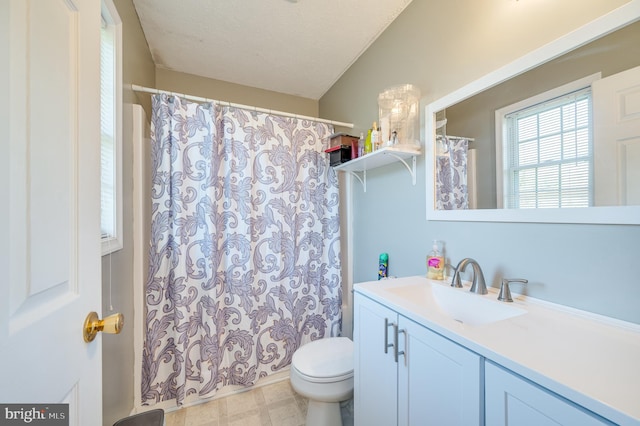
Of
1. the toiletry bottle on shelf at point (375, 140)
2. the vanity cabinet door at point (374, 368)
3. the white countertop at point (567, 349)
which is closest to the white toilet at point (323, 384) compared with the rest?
the vanity cabinet door at point (374, 368)

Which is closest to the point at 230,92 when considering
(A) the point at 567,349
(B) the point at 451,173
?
(B) the point at 451,173

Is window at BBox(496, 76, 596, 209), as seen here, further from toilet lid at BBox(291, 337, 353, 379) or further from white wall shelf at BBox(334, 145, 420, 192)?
toilet lid at BBox(291, 337, 353, 379)

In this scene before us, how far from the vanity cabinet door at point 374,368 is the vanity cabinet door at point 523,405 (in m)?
0.33

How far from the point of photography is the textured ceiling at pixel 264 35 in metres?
1.41

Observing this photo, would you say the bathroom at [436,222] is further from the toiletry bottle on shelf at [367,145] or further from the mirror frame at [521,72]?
the toiletry bottle on shelf at [367,145]

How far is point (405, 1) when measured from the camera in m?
1.38

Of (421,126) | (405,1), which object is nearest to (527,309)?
(421,126)

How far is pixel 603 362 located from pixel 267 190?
168cm

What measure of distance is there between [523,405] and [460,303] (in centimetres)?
50

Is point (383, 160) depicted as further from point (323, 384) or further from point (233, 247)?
point (323, 384)

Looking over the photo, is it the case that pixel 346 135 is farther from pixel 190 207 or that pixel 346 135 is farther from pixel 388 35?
pixel 190 207

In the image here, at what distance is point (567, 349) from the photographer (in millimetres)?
577

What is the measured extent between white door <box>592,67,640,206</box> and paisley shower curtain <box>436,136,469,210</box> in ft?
1.36

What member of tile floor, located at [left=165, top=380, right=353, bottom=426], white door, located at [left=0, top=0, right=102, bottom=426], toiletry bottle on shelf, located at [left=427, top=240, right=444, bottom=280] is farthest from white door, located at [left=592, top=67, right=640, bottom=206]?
tile floor, located at [left=165, top=380, right=353, bottom=426]
